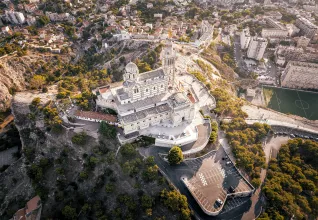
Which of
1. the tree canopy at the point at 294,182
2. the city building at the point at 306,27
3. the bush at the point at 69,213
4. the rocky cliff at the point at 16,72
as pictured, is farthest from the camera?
the city building at the point at 306,27

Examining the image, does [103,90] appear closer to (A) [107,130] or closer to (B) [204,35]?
(A) [107,130]

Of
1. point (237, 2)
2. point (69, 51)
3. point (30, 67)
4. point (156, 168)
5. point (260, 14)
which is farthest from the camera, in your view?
point (237, 2)

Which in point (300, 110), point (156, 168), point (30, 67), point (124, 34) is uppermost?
point (124, 34)

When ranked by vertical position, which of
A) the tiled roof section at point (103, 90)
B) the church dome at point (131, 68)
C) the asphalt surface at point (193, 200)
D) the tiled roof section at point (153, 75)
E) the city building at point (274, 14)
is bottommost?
the asphalt surface at point (193, 200)

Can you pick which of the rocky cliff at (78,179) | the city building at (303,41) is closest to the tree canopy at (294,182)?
the rocky cliff at (78,179)

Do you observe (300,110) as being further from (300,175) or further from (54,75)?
(54,75)

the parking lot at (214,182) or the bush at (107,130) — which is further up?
the bush at (107,130)

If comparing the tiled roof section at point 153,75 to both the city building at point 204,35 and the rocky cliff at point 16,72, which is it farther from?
the rocky cliff at point 16,72

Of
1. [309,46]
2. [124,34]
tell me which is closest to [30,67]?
[124,34]

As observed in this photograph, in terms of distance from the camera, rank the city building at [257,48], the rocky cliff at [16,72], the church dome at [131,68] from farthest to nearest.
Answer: the city building at [257,48]
the rocky cliff at [16,72]
the church dome at [131,68]

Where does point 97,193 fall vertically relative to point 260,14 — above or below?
below
